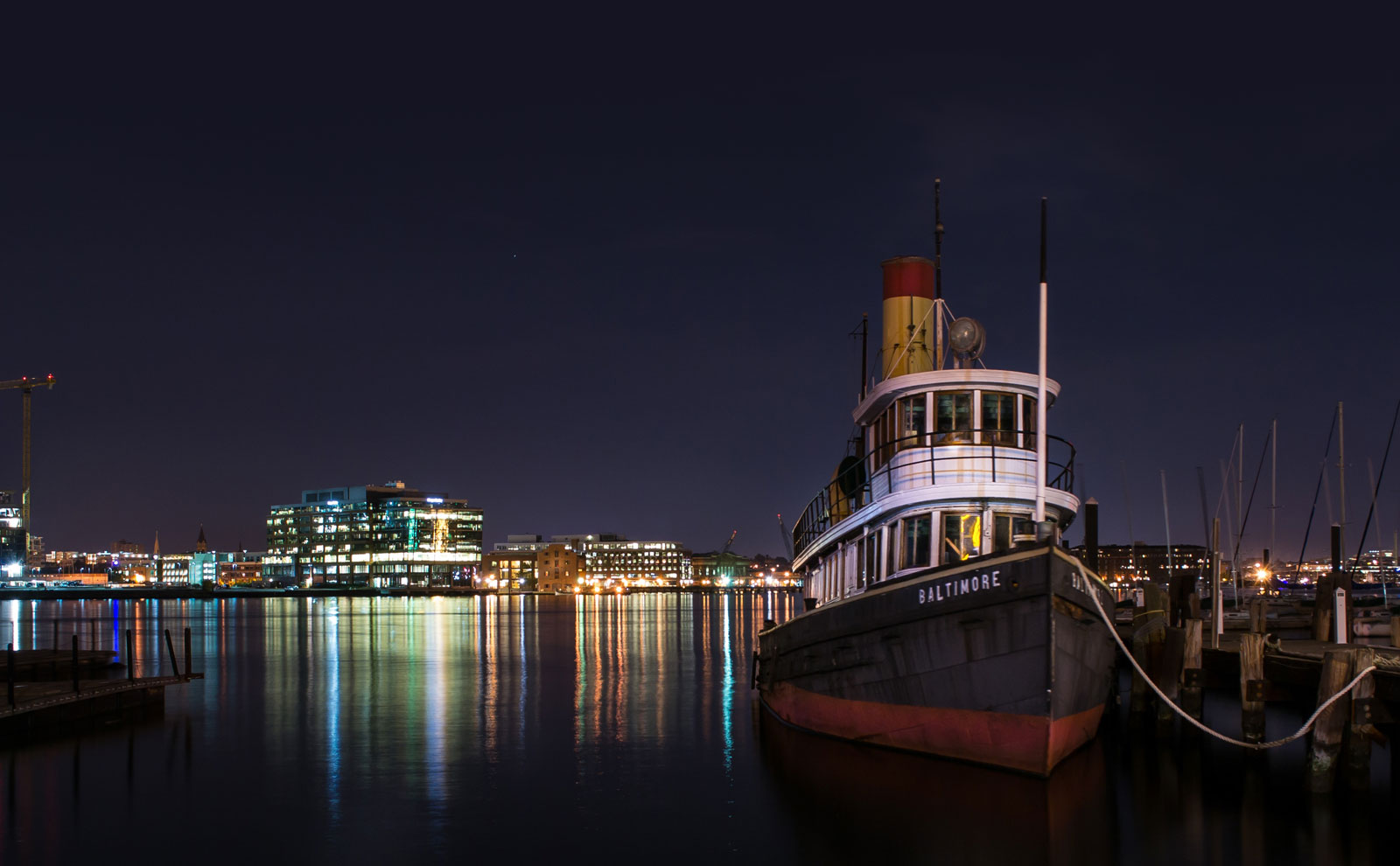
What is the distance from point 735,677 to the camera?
4469cm

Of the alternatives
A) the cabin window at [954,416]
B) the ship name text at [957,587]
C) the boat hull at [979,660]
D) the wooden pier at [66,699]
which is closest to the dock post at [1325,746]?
the boat hull at [979,660]

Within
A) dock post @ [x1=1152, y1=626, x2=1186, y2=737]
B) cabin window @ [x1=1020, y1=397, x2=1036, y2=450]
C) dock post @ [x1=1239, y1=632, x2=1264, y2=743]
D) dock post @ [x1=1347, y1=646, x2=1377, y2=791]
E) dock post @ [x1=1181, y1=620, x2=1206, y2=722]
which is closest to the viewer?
dock post @ [x1=1347, y1=646, x2=1377, y2=791]

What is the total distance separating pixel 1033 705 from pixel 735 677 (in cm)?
2842

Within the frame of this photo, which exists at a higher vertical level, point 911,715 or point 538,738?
point 911,715

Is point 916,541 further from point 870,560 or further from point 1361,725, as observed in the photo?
point 1361,725

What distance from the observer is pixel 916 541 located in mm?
20141

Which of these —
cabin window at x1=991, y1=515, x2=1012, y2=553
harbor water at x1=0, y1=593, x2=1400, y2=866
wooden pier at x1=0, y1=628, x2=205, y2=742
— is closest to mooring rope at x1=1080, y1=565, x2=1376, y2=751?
harbor water at x1=0, y1=593, x2=1400, y2=866

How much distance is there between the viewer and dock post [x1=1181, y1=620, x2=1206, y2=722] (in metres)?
23.0

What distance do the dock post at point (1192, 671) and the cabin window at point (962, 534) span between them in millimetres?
6447

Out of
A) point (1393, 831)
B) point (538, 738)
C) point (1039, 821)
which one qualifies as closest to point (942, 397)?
point (1039, 821)

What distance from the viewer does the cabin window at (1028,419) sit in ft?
67.3

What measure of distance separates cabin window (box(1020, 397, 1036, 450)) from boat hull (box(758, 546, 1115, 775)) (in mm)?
2704

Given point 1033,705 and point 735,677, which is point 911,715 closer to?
point 1033,705

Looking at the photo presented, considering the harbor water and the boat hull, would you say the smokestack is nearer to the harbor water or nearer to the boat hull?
the boat hull
